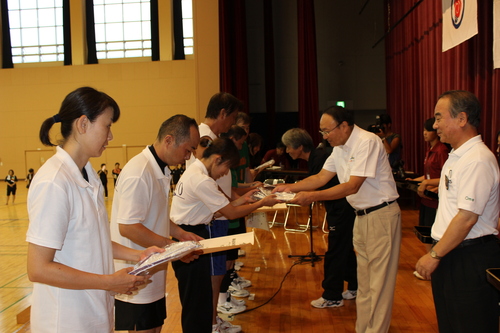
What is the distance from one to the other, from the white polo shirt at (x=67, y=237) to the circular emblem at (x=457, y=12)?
5.65 meters

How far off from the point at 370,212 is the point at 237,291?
1.99 meters

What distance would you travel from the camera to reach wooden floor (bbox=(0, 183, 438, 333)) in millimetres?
3803

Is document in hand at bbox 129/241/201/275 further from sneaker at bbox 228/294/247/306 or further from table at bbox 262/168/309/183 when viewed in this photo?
table at bbox 262/168/309/183

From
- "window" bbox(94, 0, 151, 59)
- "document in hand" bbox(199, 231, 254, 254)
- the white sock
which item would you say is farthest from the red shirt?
"window" bbox(94, 0, 151, 59)

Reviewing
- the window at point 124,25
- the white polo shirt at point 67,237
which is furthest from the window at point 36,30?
the white polo shirt at point 67,237

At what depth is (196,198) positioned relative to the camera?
9.64 ft

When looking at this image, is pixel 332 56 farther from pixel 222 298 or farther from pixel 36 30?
pixel 36 30

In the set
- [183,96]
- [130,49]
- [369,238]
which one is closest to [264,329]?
[369,238]

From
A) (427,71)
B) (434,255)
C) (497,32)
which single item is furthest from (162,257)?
(427,71)

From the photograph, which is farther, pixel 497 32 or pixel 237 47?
pixel 237 47

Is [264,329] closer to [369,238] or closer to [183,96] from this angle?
[369,238]

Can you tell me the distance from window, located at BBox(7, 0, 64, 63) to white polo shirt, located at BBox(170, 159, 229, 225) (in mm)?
19557

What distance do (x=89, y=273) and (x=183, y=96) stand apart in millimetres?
18515

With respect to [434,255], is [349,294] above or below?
below
